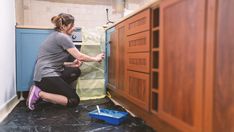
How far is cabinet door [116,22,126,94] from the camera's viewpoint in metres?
2.11

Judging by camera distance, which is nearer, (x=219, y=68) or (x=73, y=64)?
(x=219, y=68)

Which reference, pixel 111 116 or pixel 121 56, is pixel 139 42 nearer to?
pixel 121 56

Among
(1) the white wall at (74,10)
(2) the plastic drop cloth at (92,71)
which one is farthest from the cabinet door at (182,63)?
(1) the white wall at (74,10)

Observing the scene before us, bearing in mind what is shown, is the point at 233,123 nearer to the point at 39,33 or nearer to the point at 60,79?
the point at 60,79

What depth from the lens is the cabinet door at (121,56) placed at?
2.11m

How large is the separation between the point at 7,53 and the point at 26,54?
50 cm

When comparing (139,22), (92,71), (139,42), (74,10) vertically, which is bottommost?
(92,71)

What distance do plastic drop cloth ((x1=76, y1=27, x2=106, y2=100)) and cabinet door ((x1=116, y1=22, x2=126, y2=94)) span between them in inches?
24.1

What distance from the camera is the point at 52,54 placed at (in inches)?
91.8

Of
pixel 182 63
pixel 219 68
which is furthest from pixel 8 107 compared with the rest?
pixel 219 68

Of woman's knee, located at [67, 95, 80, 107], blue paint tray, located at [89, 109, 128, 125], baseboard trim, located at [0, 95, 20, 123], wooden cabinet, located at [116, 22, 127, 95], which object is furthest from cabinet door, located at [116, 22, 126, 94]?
baseboard trim, located at [0, 95, 20, 123]

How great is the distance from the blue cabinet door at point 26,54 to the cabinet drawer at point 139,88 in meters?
1.40

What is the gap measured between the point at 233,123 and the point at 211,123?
0.30 ft

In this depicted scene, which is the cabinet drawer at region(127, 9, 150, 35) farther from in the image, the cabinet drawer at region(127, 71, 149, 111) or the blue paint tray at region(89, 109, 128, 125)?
the blue paint tray at region(89, 109, 128, 125)
